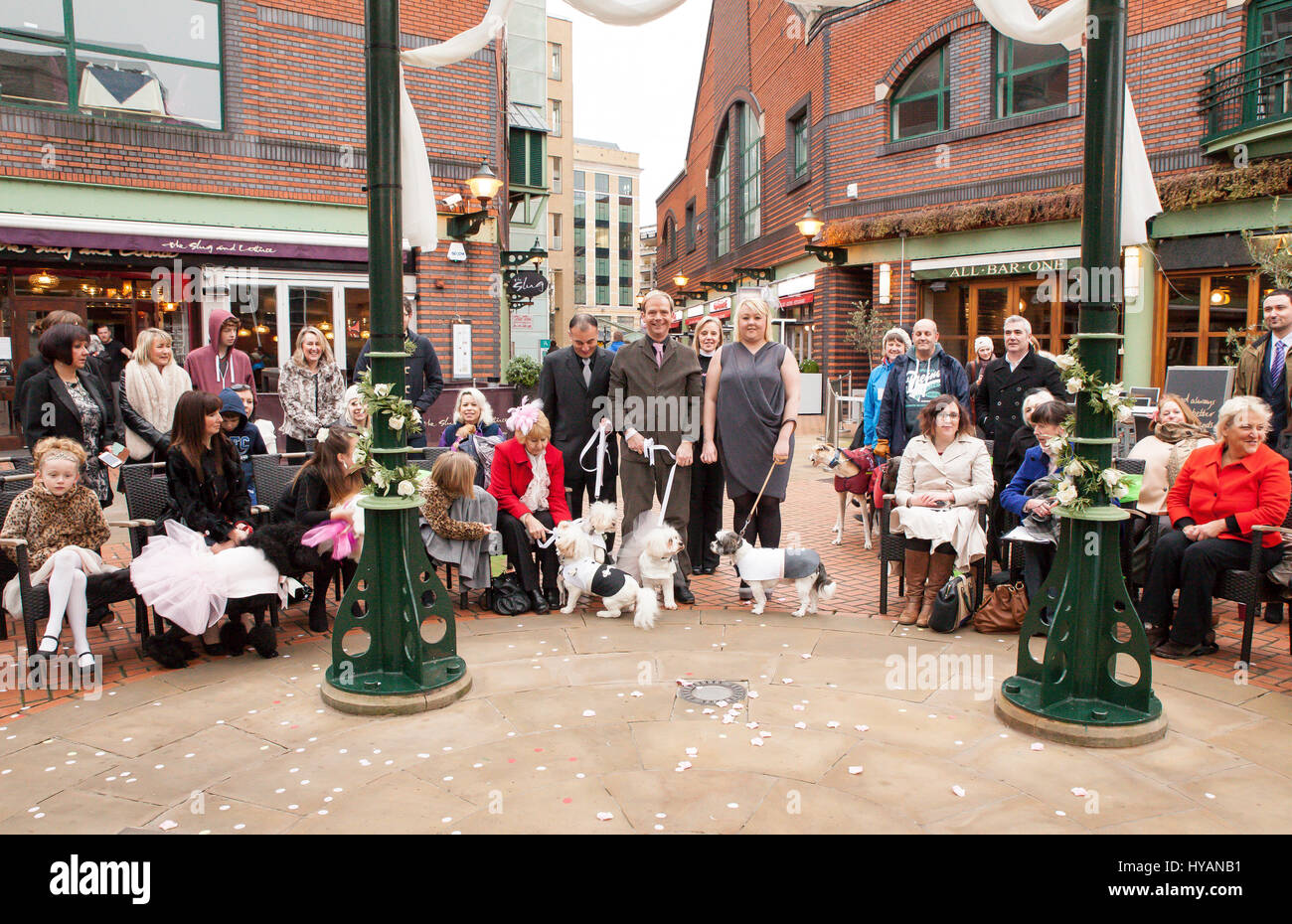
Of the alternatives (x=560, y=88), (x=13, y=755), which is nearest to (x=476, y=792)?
(x=13, y=755)

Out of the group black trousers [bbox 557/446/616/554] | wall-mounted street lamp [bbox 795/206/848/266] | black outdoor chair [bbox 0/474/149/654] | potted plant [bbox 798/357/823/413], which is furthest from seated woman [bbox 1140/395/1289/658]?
wall-mounted street lamp [bbox 795/206/848/266]

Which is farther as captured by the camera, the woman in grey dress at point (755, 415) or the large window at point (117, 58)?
the large window at point (117, 58)

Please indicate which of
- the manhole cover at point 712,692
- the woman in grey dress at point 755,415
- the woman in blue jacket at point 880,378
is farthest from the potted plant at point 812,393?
the manhole cover at point 712,692

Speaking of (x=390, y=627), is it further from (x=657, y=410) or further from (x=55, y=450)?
(x=657, y=410)

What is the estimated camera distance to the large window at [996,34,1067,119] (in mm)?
15469

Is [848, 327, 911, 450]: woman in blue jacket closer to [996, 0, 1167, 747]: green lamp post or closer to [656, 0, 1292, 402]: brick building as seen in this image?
[996, 0, 1167, 747]: green lamp post

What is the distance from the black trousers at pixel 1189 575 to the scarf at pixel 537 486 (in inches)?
147

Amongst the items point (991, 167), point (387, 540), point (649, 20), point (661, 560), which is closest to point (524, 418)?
point (661, 560)

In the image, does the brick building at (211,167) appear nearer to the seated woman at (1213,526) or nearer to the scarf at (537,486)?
the scarf at (537,486)

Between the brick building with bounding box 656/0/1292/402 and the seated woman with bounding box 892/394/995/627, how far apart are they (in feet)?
27.8

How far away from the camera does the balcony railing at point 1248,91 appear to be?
1209 centimetres

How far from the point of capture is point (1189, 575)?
15.7ft

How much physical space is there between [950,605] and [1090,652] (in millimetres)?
1457

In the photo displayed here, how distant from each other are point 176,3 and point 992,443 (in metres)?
11.1
